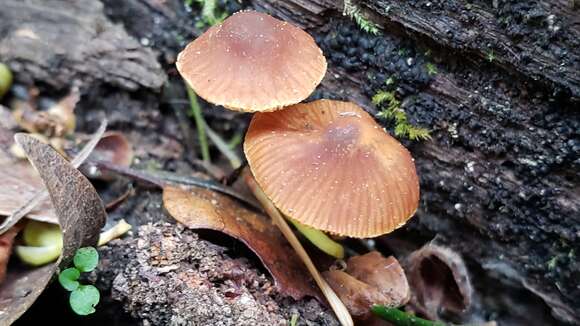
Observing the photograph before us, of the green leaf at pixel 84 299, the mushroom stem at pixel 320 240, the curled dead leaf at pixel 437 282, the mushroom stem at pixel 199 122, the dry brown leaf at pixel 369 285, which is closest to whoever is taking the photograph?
the green leaf at pixel 84 299

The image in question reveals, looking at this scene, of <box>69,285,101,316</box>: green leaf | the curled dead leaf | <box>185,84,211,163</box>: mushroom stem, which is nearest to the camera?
<box>69,285,101,316</box>: green leaf

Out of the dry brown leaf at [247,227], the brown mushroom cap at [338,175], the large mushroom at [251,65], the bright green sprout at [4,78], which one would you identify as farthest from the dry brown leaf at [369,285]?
the bright green sprout at [4,78]

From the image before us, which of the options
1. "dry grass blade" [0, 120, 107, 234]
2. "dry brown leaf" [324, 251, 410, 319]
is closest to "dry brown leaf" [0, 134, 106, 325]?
"dry grass blade" [0, 120, 107, 234]

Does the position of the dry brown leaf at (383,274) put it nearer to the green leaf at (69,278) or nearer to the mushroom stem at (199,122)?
the mushroom stem at (199,122)

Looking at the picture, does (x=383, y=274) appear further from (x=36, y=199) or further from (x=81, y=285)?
(x=36, y=199)

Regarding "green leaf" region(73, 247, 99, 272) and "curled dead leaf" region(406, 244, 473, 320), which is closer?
"green leaf" region(73, 247, 99, 272)

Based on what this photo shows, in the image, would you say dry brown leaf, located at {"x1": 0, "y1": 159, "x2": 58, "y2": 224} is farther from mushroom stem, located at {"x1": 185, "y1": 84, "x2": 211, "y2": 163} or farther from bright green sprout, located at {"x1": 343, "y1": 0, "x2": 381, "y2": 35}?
bright green sprout, located at {"x1": 343, "y1": 0, "x2": 381, "y2": 35}

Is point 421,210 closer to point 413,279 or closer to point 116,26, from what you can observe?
point 413,279
